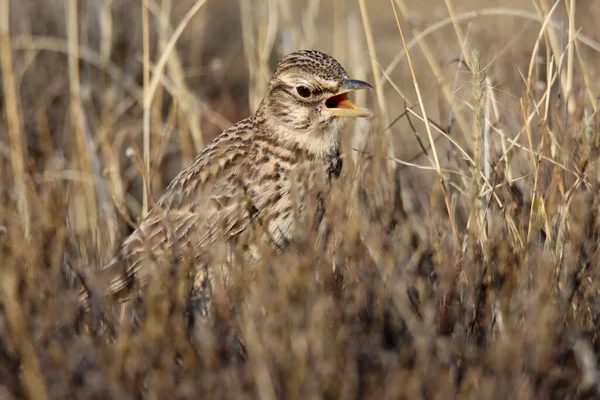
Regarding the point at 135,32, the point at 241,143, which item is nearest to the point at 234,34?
the point at 135,32

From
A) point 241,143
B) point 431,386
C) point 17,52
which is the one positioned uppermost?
point 17,52

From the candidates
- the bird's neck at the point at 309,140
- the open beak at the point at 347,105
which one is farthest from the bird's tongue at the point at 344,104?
the bird's neck at the point at 309,140

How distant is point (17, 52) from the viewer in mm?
9438

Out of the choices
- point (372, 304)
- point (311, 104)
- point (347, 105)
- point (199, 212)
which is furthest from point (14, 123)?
point (372, 304)

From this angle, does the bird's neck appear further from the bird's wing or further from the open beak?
the bird's wing

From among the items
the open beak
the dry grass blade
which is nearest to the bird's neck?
the open beak

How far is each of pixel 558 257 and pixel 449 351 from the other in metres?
0.99

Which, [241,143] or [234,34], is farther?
[234,34]

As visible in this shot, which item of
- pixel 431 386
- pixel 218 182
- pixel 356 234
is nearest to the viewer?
pixel 431 386

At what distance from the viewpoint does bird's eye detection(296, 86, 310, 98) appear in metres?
4.93

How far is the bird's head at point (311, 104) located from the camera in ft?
15.9

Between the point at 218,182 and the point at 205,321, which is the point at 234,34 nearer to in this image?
the point at 218,182

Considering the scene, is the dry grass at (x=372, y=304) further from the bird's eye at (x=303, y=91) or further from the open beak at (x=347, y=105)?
the bird's eye at (x=303, y=91)

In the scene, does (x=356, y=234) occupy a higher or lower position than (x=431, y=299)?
higher
